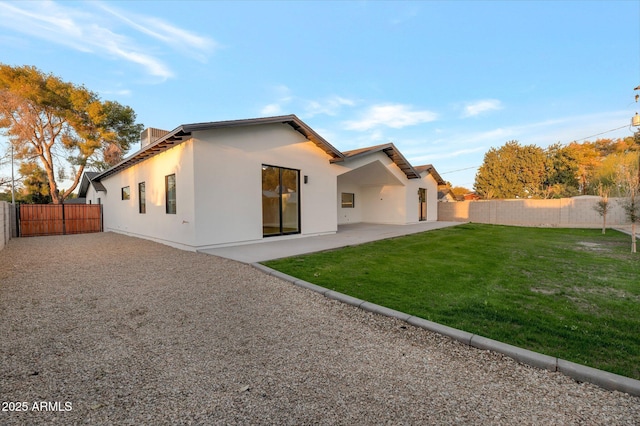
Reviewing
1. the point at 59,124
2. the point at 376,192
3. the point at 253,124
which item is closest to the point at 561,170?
the point at 376,192

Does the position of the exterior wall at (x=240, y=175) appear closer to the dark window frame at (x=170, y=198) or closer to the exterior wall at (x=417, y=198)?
the dark window frame at (x=170, y=198)

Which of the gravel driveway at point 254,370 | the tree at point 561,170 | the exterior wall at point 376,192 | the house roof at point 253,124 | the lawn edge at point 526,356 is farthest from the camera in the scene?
the tree at point 561,170

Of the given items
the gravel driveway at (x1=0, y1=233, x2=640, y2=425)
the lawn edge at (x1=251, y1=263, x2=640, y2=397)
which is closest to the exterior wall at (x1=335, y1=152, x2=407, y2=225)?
the lawn edge at (x1=251, y1=263, x2=640, y2=397)

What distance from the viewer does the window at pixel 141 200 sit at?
11689mm

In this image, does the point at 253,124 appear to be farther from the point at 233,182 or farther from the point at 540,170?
the point at 540,170

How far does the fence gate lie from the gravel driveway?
14459 mm

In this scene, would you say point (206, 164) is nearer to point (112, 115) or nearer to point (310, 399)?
point (310, 399)

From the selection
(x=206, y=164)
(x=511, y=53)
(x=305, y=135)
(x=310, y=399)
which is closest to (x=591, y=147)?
(x=511, y=53)

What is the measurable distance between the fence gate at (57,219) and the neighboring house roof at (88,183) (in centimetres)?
135

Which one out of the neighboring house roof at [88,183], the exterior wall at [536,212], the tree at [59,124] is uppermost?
the tree at [59,124]

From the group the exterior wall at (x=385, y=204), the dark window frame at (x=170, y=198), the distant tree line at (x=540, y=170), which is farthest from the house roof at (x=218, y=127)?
the distant tree line at (x=540, y=170)

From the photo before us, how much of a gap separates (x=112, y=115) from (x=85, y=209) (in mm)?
9300

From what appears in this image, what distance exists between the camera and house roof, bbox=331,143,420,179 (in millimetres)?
12364

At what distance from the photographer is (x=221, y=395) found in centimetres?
210
